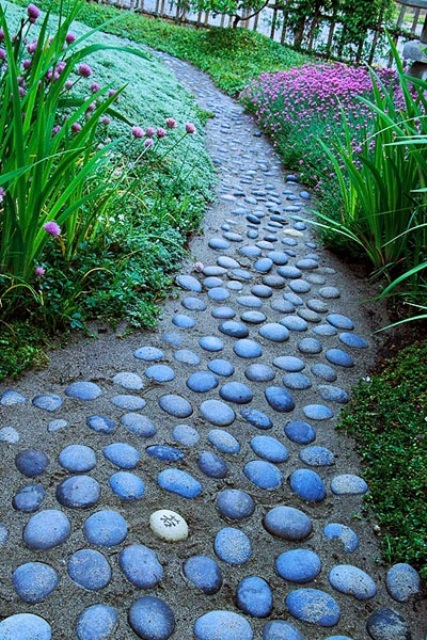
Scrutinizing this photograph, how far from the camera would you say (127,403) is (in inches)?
92.8

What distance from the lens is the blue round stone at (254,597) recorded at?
166cm

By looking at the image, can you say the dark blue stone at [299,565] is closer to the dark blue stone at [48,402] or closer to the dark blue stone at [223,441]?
the dark blue stone at [223,441]

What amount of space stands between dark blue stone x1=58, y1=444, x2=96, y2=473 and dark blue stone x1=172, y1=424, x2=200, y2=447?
32 centimetres

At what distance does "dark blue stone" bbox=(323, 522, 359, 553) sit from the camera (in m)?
1.92

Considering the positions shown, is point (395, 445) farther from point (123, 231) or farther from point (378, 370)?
point (123, 231)

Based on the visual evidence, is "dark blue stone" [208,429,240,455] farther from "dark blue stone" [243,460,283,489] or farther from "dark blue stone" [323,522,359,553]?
"dark blue stone" [323,522,359,553]

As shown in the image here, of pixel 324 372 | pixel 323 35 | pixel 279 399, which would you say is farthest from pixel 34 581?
pixel 323 35

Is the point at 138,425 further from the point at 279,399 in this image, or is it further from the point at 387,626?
the point at 387,626

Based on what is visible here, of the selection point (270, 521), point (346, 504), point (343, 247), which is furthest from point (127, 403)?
point (343, 247)

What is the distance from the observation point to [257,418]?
2.44 metres

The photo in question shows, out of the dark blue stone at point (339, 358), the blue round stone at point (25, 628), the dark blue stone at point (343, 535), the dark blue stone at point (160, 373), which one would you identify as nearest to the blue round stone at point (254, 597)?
the dark blue stone at point (343, 535)

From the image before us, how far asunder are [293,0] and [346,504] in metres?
12.5

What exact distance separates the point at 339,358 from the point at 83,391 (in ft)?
4.02

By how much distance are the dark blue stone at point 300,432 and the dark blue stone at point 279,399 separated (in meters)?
0.09
